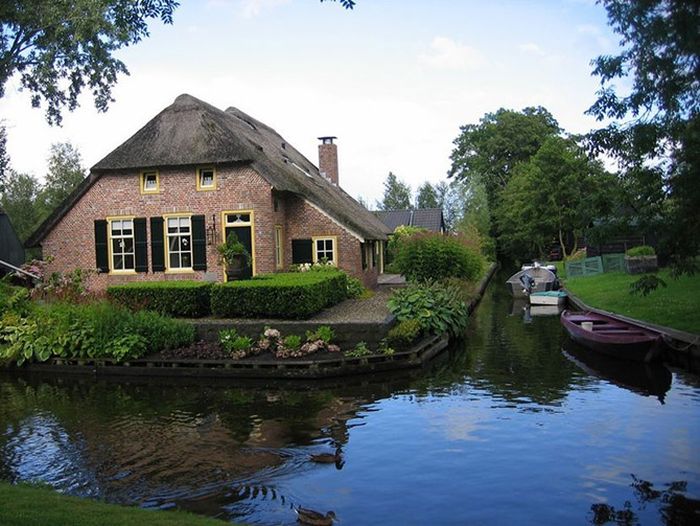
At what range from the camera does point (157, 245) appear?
23.2 meters

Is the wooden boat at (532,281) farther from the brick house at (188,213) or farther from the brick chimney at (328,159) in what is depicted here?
the brick chimney at (328,159)

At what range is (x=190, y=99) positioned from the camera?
24406 millimetres

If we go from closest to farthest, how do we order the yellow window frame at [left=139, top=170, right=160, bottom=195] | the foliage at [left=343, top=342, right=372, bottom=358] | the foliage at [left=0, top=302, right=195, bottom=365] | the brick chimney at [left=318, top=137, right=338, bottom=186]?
the foliage at [left=343, top=342, right=372, bottom=358] → the foliage at [left=0, top=302, right=195, bottom=365] → the yellow window frame at [left=139, top=170, right=160, bottom=195] → the brick chimney at [left=318, top=137, right=338, bottom=186]

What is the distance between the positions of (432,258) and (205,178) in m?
9.17

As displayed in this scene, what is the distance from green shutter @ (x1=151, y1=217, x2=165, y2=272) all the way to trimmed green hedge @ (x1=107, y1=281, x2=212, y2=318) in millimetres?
4889

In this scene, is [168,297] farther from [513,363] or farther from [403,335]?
[513,363]

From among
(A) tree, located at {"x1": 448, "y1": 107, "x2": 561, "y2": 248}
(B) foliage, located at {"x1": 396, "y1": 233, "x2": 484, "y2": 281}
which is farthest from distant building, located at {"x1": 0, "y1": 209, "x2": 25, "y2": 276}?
(A) tree, located at {"x1": 448, "y1": 107, "x2": 561, "y2": 248}

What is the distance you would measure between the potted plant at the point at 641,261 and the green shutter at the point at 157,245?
20182mm

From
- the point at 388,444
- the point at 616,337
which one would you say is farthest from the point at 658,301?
the point at 388,444

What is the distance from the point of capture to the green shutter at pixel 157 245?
2312 centimetres

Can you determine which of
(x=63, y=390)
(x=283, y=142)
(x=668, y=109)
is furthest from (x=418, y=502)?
(x=283, y=142)

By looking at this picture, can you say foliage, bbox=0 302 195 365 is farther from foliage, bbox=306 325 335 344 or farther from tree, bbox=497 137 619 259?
tree, bbox=497 137 619 259

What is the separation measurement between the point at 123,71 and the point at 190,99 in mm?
2516

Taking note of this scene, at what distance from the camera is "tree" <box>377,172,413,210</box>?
77062 mm
